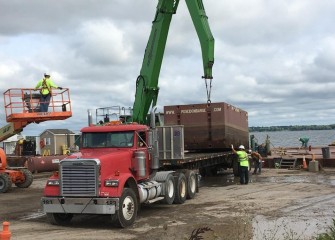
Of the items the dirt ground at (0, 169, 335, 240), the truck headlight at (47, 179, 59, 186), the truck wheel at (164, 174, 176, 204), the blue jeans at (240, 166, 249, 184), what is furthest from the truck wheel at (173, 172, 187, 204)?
the blue jeans at (240, 166, 249, 184)

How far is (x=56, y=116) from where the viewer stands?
1872 cm

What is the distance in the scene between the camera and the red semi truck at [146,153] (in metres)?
10.8

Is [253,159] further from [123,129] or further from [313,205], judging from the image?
[123,129]

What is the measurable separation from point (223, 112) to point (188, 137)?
2.10m

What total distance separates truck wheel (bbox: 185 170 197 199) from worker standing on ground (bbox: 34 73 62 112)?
6.86m

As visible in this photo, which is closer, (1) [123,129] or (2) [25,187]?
(1) [123,129]

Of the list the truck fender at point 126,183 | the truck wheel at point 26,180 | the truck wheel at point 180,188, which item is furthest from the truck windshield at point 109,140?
the truck wheel at point 26,180

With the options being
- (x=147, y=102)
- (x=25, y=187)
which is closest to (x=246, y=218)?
(x=147, y=102)

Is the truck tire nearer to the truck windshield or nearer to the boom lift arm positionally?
the truck windshield

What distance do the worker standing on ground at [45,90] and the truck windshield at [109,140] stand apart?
21.7 ft

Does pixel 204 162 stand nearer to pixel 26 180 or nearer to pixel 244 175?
pixel 244 175

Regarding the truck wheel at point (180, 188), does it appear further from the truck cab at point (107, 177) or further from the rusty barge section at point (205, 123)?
the rusty barge section at point (205, 123)

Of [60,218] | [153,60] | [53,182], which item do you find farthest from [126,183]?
[153,60]

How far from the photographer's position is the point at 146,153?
12.8m
